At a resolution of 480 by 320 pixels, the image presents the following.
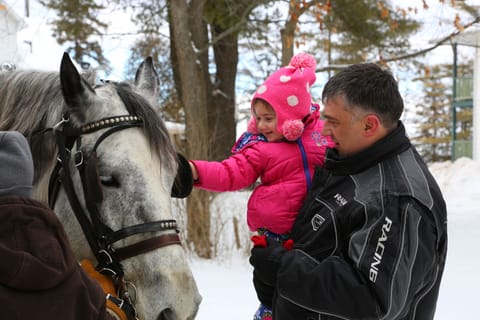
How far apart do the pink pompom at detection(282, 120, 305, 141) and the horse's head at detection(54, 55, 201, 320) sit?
52 cm

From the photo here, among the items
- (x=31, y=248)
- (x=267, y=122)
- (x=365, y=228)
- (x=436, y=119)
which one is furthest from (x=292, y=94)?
(x=436, y=119)

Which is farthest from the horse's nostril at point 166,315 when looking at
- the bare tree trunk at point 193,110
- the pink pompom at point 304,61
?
the bare tree trunk at point 193,110

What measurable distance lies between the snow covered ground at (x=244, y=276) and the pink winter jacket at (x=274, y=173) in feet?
10.2

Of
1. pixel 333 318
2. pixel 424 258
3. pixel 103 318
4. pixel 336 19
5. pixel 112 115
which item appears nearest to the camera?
pixel 103 318

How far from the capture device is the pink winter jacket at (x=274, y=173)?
2111 millimetres

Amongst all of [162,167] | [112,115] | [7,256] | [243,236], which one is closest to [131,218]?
[162,167]

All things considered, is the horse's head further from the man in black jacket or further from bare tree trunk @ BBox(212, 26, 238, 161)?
bare tree trunk @ BBox(212, 26, 238, 161)

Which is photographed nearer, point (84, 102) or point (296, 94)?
point (84, 102)

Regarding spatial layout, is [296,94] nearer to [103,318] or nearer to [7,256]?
[103,318]

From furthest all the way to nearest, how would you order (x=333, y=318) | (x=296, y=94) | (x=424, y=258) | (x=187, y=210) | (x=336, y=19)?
1. (x=336, y=19)
2. (x=187, y=210)
3. (x=296, y=94)
4. (x=333, y=318)
5. (x=424, y=258)

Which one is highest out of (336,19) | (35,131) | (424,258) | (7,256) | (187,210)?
(336,19)

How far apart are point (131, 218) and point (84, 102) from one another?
468mm

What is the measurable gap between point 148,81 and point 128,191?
2.17ft

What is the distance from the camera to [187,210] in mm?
6746
